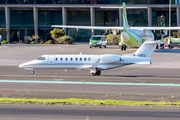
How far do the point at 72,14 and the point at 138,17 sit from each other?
65.8ft

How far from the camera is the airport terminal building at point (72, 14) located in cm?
8544

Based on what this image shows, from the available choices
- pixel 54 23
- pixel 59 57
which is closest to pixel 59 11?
pixel 54 23

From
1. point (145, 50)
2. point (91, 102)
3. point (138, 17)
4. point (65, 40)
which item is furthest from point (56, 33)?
point (91, 102)

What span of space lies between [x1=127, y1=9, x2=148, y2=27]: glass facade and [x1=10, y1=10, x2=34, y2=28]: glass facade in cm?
2982

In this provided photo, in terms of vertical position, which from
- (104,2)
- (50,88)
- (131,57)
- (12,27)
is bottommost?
(50,88)

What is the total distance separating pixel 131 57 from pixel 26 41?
58386 mm

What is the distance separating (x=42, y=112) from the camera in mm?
14445

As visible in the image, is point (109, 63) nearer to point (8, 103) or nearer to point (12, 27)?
point (8, 103)

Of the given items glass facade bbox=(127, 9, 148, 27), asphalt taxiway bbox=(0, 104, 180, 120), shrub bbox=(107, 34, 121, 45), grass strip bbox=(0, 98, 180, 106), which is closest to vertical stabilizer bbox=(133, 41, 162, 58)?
grass strip bbox=(0, 98, 180, 106)

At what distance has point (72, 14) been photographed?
92938mm

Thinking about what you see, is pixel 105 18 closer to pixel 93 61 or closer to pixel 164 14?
pixel 164 14

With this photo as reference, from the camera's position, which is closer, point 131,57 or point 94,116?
point 94,116

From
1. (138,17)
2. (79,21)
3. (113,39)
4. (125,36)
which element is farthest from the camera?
(79,21)

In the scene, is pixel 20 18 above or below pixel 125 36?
above
